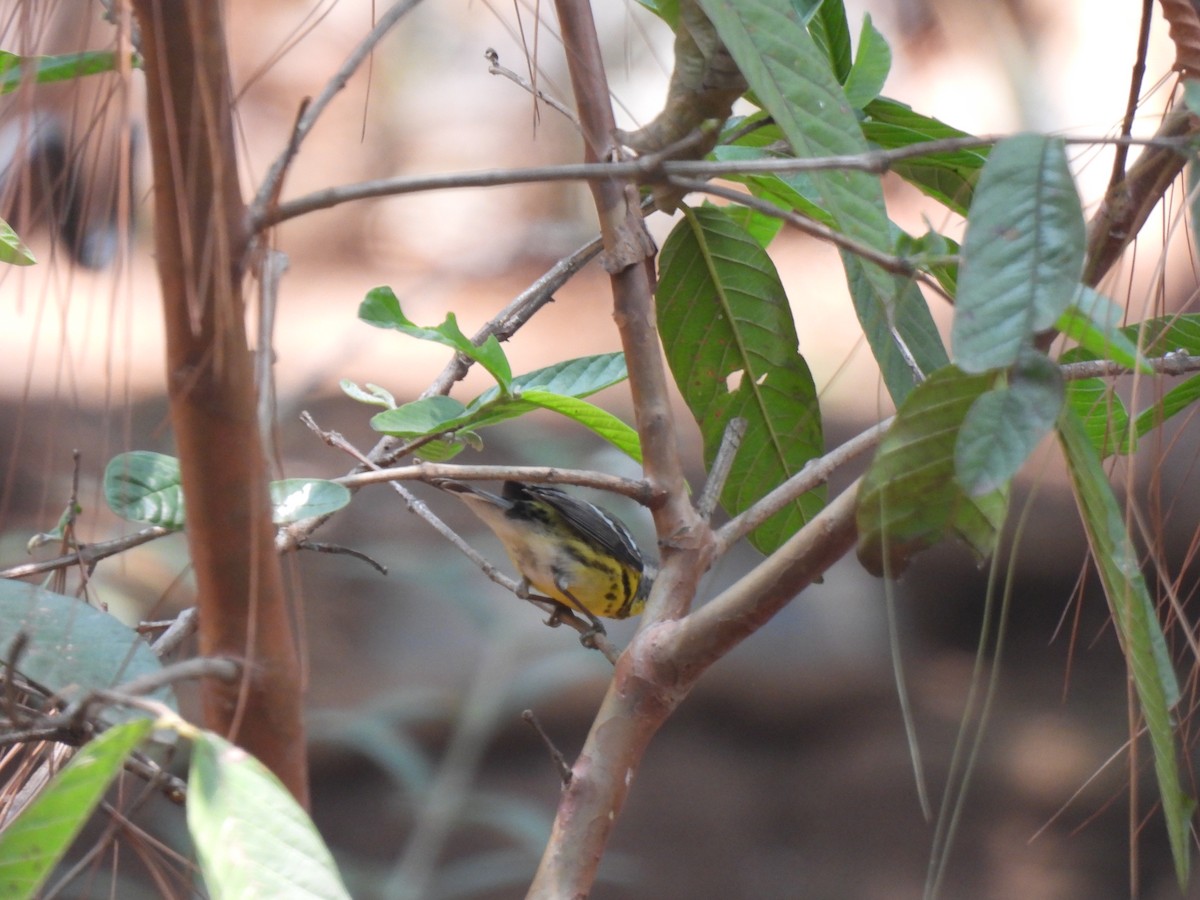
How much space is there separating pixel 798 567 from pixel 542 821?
195 cm

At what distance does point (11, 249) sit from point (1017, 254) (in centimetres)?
52

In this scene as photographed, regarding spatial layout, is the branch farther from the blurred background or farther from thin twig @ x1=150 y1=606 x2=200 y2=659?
the blurred background

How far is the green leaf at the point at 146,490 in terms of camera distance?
20.8 inches

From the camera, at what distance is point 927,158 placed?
1.93 feet

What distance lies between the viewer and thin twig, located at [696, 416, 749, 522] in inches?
24.2

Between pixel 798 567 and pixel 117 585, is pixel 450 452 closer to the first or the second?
pixel 798 567

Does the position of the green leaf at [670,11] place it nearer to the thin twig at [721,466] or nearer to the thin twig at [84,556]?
the thin twig at [721,466]

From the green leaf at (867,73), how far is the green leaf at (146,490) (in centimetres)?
44

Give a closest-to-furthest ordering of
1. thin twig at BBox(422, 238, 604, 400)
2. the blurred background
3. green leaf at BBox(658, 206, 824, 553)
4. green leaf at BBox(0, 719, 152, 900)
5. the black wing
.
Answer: green leaf at BBox(0, 719, 152, 900)
green leaf at BBox(658, 206, 824, 553)
thin twig at BBox(422, 238, 604, 400)
the black wing
the blurred background

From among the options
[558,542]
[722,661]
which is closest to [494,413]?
[558,542]

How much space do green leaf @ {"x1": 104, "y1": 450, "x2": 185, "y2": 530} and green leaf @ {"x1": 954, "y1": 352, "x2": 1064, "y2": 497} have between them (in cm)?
38

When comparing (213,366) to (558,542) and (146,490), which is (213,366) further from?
(558,542)

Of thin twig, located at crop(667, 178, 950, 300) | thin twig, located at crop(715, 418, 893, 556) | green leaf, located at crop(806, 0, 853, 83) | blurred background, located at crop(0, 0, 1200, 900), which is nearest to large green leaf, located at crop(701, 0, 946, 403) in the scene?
thin twig, located at crop(667, 178, 950, 300)

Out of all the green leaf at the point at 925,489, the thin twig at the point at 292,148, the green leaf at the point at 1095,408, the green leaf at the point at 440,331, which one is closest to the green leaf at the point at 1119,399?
the green leaf at the point at 1095,408
